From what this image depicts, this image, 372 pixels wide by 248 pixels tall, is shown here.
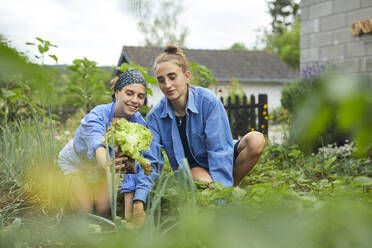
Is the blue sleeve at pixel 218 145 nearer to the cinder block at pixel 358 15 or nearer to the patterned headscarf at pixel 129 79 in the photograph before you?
the patterned headscarf at pixel 129 79

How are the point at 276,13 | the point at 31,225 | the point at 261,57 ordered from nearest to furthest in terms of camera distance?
the point at 31,225 → the point at 261,57 → the point at 276,13

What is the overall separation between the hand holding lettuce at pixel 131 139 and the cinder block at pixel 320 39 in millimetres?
4610

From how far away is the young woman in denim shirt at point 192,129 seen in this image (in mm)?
2391

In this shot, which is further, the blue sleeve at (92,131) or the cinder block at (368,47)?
the cinder block at (368,47)

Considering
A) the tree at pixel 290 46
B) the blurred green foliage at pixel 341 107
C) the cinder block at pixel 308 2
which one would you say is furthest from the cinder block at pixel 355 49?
the tree at pixel 290 46

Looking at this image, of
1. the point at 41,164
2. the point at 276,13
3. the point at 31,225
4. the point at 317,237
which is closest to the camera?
the point at 317,237

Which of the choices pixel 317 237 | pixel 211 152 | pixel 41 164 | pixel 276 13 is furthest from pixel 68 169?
pixel 276 13

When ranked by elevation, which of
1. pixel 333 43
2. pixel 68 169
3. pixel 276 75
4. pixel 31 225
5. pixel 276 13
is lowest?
pixel 31 225

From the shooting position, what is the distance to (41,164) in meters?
2.30

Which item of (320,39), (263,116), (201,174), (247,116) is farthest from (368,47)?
(201,174)

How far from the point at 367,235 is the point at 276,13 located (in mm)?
36685

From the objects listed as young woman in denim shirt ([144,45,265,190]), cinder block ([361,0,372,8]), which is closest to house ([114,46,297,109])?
cinder block ([361,0,372,8])

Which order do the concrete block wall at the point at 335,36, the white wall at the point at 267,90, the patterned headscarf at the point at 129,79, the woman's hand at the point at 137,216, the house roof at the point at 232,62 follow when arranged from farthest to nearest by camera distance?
1. the white wall at the point at 267,90
2. the house roof at the point at 232,62
3. the concrete block wall at the point at 335,36
4. the patterned headscarf at the point at 129,79
5. the woman's hand at the point at 137,216

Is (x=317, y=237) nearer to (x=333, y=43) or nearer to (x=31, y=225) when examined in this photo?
(x=31, y=225)
